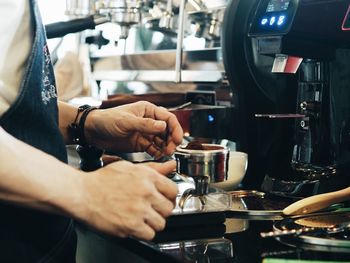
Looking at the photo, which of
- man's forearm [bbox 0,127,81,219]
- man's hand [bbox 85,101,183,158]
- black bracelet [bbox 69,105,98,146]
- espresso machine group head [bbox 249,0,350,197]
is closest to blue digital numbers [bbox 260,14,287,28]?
espresso machine group head [bbox 249,0,350,197]

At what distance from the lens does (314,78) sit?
3.55 ft

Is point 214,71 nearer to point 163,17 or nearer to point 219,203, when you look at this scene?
point 163,17

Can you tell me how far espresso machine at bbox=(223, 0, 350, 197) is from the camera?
1.04m

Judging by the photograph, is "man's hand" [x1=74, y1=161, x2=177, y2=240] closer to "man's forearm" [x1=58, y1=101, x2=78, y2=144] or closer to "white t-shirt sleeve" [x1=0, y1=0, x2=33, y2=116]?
"white t-shirt sleeve" [x1=0, y1=0, x2=33, y2=116]

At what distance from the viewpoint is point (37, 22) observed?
906 mm

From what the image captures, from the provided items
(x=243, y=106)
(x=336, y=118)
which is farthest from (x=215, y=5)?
(x=336, y=118)

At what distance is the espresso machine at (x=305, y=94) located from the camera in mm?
1035

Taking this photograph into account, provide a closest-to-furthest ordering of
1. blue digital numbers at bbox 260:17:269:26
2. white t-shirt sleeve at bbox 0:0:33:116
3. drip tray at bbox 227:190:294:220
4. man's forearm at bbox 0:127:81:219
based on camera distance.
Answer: man's forearm at bbox 0:127:81:219, white t-shirt sleeve at bbox 0:0:33:116, drip tray at bbox 227:190:294:220, blue digital numbers at bbox 260:17:269:26

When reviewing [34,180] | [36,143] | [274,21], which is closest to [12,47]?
[36,143]

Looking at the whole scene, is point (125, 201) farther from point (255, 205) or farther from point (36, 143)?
point (255, 205)

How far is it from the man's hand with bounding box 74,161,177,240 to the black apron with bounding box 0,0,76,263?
0.58ft

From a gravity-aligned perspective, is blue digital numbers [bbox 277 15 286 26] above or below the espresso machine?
above

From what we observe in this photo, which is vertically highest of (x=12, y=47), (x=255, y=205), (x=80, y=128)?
(x=12, y=47)

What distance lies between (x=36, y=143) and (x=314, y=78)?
0.51m
